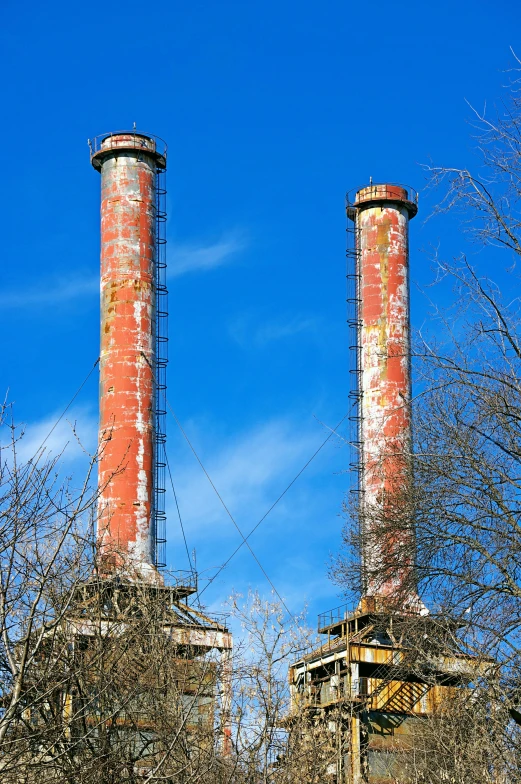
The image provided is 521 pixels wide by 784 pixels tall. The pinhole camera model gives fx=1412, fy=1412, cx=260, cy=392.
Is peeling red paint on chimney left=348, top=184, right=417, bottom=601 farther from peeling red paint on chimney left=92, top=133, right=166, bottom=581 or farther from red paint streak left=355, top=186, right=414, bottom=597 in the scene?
peeling red paint on chimney left=92, top=133, right=166, bottom=581

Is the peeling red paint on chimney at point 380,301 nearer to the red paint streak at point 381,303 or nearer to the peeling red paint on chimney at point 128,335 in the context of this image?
the red paint streak at point 381,303

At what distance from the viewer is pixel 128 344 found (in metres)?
40.4

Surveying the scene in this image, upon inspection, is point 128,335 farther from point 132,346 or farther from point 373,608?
point 373,608

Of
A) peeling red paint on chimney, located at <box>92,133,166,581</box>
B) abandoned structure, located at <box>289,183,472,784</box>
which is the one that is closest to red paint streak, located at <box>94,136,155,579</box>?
peeling red paint on chimney, located at <box>92,133,166,581</box>

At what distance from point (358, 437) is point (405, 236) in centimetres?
723

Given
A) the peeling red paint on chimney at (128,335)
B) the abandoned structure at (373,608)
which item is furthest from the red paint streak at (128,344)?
the abandoned structure at (373,608)

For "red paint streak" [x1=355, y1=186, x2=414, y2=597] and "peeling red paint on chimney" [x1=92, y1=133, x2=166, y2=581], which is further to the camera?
"red paint streak" [x1=355, y1=186, x2=414, y2=597]

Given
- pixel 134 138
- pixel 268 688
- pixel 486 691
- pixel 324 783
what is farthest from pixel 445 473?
pixel 134 138

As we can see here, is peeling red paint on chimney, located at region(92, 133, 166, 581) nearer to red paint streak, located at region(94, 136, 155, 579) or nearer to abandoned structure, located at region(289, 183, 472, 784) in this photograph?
red paint streak, located at region(94, 136, 155, 579)

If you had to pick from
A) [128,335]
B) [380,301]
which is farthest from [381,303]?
[128,335]

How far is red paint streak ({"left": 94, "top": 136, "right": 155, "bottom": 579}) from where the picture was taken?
127ft

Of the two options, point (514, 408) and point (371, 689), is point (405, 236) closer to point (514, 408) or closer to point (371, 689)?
point (371, 689)

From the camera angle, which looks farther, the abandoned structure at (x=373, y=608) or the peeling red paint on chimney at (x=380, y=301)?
the peeling red paint on chimney at (x=380, y=301)

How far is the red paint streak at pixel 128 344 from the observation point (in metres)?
38.8
